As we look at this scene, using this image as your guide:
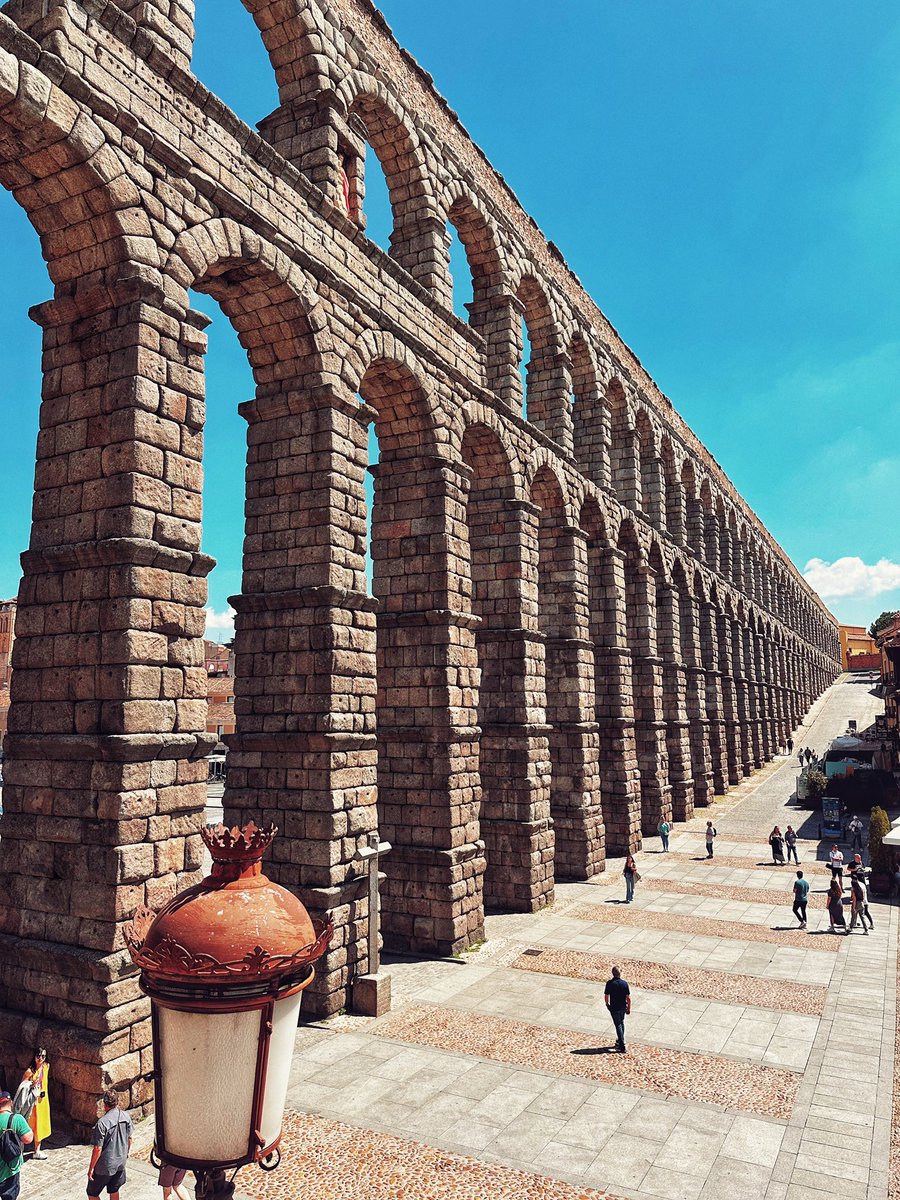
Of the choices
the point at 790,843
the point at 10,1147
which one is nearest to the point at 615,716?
the point at 790,843

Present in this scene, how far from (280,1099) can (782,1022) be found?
11059 millimetres

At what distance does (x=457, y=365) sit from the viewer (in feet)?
54.7

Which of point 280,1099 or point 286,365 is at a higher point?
point 286,365

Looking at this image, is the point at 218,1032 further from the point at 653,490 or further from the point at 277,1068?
the point at 653,490

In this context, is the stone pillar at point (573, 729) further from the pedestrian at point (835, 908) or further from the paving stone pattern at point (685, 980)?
the paving stone pattern at point (685, 980)

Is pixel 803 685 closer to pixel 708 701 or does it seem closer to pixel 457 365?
pixel 708 701

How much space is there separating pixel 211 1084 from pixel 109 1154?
5072 mm

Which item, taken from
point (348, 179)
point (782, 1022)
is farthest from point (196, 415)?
point (782, 1022)

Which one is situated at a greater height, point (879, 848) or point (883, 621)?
point (883, 621)

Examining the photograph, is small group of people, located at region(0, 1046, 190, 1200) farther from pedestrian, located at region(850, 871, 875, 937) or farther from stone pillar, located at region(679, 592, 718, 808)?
stone pillar, located at region(679, 592, 718, 808)

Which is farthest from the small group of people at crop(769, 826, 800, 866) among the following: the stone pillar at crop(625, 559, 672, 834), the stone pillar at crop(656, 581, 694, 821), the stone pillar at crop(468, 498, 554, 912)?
the stone pillar at crop(468, 498, 554, 912)

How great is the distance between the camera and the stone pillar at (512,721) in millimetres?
18141

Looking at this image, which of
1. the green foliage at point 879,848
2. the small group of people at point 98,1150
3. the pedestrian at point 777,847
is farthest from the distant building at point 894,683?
the small group of people at point 98,1150

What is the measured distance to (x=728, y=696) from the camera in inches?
1588
